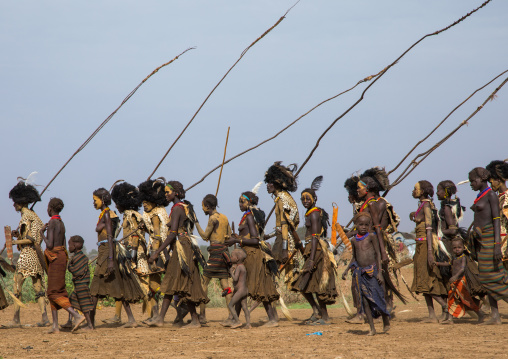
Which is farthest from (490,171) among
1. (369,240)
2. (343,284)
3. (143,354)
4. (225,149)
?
(343,284)

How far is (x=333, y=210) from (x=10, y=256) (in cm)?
486

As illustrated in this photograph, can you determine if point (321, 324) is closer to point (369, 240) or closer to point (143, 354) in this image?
point (369, 240)

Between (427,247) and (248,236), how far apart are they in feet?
8.06

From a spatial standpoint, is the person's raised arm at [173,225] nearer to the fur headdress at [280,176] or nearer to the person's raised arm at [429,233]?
the fur headdress at [280,176]

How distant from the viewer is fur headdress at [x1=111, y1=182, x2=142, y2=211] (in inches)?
404

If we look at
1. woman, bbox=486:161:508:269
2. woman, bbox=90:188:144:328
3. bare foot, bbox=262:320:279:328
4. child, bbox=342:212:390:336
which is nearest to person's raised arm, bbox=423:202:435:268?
woman, bbox=486:161:508:269

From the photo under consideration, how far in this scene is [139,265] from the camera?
33.5ft

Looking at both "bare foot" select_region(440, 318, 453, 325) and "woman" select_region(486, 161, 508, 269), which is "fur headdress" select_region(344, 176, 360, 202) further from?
"bare foot" select_region(440, 318, 453, 325)

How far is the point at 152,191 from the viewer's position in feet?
33.9

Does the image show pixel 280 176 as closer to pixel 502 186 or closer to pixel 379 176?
pixel 379 176

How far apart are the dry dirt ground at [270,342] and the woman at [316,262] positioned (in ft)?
1.49

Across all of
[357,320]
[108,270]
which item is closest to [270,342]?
[357,320]

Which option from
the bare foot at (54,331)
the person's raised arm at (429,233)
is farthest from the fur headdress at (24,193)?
Result: the person's raised arm at (429,233)

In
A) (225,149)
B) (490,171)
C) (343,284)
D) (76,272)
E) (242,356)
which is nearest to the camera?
(242,356)
